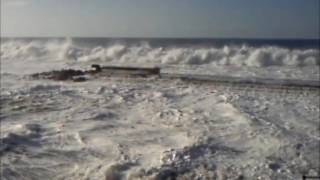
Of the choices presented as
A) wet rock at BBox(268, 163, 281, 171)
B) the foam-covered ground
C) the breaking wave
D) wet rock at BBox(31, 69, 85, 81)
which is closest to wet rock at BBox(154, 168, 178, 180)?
the foam-covered ground

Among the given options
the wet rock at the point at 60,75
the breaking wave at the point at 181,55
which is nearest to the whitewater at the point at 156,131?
the wet rock at the point at 60,75

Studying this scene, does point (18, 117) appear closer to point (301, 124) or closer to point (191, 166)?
point (191, 166)

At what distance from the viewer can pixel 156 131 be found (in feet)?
26.8

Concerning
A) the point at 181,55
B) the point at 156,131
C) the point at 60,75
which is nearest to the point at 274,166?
the point at 156,131

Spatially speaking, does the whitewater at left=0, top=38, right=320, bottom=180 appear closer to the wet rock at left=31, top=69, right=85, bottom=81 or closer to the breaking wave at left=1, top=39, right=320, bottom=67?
the wet rock at left=31, top=69, right=85, bottom=81

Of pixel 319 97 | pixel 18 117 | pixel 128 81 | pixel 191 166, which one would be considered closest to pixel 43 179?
pixel 191 166

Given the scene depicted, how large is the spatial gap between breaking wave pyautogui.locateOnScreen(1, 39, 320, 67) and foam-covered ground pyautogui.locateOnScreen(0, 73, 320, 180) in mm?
14011

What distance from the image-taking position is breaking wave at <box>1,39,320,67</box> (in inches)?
1053

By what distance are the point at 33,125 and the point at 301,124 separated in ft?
17.5

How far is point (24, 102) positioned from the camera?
10.9 metres

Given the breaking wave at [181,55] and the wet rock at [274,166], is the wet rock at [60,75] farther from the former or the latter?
the wet rock at [274,166]

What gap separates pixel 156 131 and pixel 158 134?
0.76 ft

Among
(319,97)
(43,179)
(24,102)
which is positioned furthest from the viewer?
(319,97)

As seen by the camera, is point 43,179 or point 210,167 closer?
point 43,179
